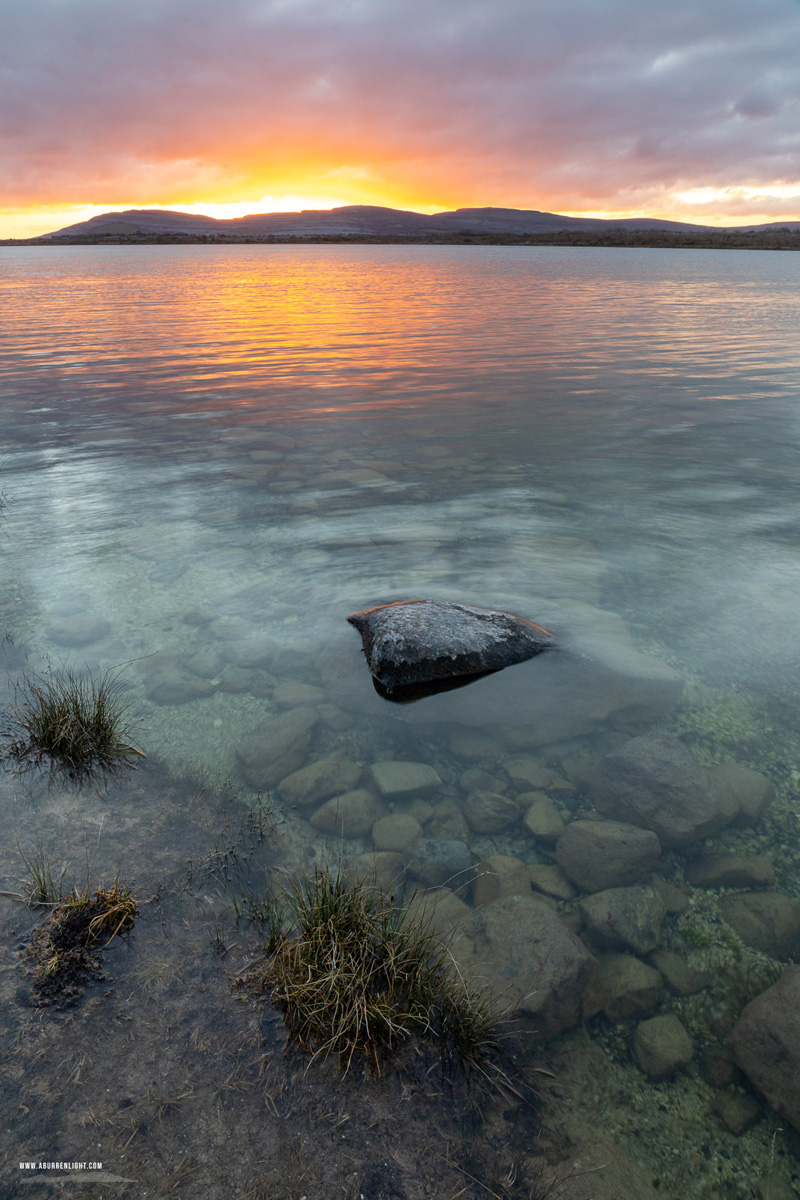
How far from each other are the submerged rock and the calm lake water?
209mm

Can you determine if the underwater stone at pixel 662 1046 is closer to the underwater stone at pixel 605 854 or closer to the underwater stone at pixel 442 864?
the underwater stone at pixel 605 854

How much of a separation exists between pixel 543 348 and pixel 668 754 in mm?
23143

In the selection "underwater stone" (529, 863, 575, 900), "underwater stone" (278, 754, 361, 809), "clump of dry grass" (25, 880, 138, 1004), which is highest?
"clump of dry grass" (25, 880, 138, 1004)

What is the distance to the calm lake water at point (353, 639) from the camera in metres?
3.08

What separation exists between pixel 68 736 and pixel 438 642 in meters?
3.18

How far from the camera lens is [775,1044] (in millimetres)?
3361

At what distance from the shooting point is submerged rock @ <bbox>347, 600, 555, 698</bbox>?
244 inches

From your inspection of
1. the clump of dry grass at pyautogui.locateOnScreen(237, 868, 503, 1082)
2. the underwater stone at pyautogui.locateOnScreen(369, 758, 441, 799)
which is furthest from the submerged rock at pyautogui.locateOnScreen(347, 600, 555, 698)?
the clump of dry grass at pyautogui.locateOnScreen(237, 868, 503, 1082)

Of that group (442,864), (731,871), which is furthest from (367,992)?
(731,871)

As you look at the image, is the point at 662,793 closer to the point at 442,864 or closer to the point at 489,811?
the point at 489,811

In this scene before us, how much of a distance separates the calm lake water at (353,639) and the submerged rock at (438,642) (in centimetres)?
21

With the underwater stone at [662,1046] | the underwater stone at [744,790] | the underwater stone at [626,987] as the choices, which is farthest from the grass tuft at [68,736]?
the underwater stone at [744,790]

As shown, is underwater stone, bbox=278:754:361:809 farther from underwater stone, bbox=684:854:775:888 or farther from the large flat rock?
underwater stone, bbox=684:854:775:888

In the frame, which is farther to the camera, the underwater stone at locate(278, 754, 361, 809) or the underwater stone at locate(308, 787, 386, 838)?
the underwater stone at locate(278, 754, 361, 809)
